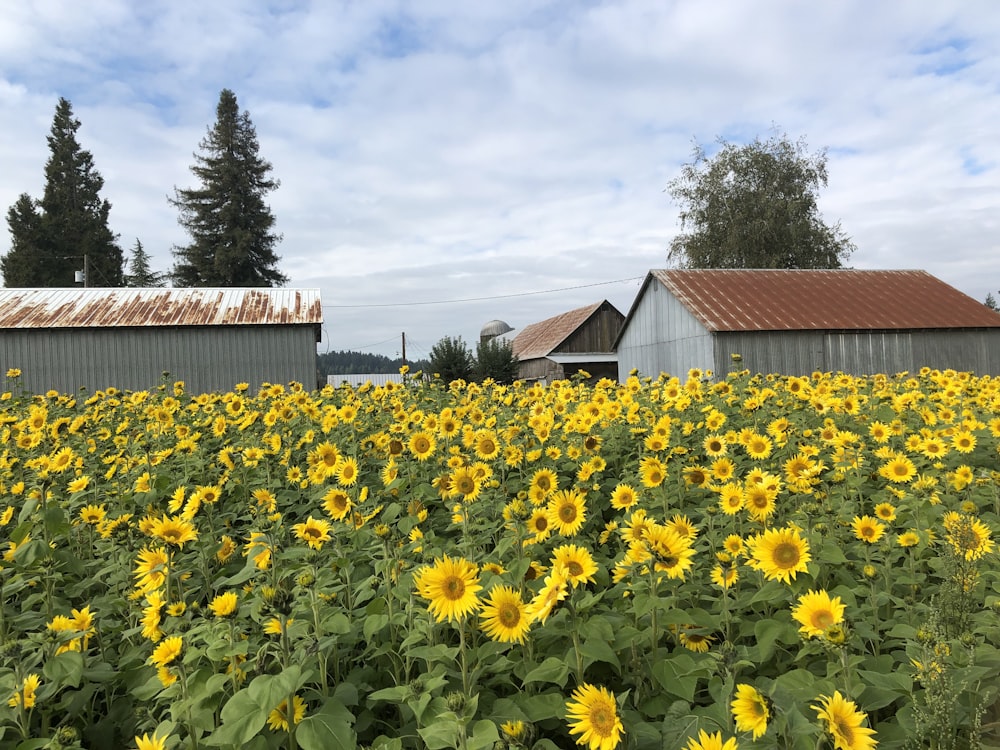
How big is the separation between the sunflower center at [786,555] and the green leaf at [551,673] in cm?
82

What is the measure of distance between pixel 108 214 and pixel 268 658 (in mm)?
49788

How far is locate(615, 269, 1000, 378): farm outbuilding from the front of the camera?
19.7 m

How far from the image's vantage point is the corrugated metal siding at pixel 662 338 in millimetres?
20406

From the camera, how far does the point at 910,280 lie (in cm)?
2369

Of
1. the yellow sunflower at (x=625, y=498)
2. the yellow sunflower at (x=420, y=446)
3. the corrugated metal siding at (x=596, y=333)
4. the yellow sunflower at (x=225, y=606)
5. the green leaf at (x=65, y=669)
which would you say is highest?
the corrugated metal siding at (x=596, y=333)

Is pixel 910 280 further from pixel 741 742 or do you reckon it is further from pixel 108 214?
pixel 108 214

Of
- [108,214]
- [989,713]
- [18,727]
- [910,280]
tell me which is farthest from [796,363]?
[108,214]

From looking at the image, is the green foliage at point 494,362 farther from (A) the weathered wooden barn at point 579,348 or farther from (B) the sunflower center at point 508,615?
(B) the sunflower center at point 508,615

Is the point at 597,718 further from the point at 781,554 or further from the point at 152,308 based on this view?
the point at 152,308

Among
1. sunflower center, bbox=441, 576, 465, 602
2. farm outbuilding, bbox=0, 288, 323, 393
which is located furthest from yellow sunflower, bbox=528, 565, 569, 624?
farm outbuilding, bbox=0, 288, 323, 393

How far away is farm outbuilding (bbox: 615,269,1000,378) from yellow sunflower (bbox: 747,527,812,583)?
58.6 feet

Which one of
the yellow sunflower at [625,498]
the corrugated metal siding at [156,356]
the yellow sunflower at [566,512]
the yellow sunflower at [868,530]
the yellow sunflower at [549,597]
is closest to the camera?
the yellow sunflower at [549,597]

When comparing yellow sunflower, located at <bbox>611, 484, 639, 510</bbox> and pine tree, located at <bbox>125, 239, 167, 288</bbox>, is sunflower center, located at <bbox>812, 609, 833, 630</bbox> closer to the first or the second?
yellow sunflower, located at <bbox>611, 484, 639, 510</bbox>

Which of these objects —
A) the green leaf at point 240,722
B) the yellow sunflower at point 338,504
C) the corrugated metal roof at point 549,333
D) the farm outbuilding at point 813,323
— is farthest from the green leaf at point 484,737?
the corrugated metal roof at point 549,333
